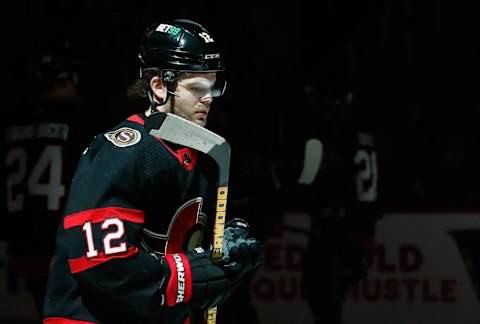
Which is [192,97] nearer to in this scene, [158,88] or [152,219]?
[158,88]

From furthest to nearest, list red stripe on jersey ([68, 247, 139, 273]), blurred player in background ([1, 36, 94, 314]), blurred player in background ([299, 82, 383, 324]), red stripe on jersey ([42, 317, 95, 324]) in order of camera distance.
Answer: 1. blurred player in background ([299, 82, 383, 324])
2. blurred player in background ([1, 36, 94, 314])
3. red stripe on jersey ([42, 317, 95, 324])
4. red stripe on jersey ([68, 247, 139, 273])

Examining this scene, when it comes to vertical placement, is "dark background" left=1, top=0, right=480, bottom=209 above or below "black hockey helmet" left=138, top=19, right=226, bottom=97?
above

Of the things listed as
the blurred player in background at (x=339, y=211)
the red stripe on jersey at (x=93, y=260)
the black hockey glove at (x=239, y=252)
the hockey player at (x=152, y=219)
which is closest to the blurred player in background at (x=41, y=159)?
the blurred player in background at (x=339, y=211)

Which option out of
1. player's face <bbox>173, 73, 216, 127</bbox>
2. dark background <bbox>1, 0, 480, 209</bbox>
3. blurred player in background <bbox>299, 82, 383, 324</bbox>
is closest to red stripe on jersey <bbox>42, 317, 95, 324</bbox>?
player's face <bbox>173, 73, 216, 127</bbox>

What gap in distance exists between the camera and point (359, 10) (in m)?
4.79

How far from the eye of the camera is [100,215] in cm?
210

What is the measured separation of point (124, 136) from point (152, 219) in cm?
19

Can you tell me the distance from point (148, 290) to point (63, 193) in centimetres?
187

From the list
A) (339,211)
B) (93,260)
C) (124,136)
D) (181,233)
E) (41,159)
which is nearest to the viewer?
(93,260)

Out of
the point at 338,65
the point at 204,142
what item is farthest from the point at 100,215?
the point at 338,65

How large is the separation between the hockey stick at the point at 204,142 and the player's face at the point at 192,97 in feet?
0.22

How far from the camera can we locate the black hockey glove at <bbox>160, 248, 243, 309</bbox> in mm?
2184

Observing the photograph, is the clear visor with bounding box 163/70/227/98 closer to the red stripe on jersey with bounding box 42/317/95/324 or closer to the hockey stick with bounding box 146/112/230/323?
the hockey stick with bounding box 146/112/230/323

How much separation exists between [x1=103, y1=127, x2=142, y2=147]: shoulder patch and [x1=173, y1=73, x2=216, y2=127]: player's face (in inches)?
5.2
